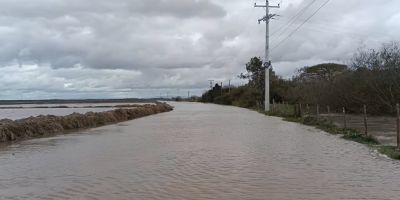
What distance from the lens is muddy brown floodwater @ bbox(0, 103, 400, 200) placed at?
32.7 ft

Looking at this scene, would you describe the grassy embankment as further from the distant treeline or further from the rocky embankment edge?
the rocky embankment edge

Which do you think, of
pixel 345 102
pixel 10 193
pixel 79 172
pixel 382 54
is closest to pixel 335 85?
pixel 345 102

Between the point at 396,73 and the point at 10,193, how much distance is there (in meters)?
31.4

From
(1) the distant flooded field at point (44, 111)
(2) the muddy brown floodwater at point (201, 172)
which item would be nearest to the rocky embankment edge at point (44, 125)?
(2) the muddy brown floodwater at point (201, 172)

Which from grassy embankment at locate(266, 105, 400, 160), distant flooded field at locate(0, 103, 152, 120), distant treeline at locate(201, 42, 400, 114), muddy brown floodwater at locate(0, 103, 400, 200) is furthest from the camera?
distant flooded field at locate(0, 103, 152, 120)

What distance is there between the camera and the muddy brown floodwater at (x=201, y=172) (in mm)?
9977

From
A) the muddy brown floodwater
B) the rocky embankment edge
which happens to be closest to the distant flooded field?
the rocky embankment edge

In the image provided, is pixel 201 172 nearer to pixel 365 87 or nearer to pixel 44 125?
pixel 44 125

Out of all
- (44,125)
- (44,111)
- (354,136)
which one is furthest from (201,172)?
Result: (44,111)

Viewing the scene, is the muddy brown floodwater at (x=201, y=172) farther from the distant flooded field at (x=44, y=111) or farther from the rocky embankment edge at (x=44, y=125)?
the distant flooded field at (x=44, y=111)

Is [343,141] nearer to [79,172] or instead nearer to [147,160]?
[147,160]

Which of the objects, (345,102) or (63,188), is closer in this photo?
(63,188)

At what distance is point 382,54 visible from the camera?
127 feet

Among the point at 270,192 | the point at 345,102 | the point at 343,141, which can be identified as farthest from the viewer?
the point at 345,102
